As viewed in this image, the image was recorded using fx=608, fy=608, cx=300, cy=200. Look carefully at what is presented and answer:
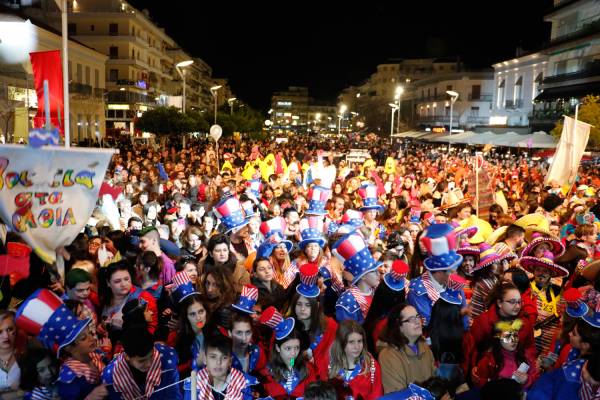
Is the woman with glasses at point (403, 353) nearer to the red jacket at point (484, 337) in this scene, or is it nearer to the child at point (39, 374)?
the red jacket at point (484, 337)

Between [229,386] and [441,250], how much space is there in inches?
99.8

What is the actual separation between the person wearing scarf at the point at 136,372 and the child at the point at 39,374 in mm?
325

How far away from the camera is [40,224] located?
4.97 m

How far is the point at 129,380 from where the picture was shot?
13.3ft

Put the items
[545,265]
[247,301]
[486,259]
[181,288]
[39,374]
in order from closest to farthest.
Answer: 1. [39,374]
2. [247,301]
3. [181,288]
4. [545,265]
5. [486,259]

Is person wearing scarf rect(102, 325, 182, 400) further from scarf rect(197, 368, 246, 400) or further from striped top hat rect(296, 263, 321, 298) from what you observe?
striped top hat rect(296, 263, 321, 298)

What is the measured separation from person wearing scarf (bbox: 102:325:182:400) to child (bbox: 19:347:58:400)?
1.07ft

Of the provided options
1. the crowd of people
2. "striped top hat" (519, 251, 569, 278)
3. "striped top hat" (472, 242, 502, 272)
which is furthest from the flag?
"striped top hat" (472, 242, 502, 272)

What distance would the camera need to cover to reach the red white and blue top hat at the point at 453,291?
5.21 metres

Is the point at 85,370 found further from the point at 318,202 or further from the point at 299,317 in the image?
the point at 318,202

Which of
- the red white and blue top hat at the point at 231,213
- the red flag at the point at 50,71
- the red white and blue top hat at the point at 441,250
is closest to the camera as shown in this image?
the red white and blue top hat at the point at 441,250

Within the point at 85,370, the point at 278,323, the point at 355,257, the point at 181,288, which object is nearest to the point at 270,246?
the point at 355,257

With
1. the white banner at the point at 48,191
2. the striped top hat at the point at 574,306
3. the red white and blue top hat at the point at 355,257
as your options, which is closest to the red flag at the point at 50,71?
the white banner at the point at 48,191

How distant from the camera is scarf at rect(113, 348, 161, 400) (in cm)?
404
